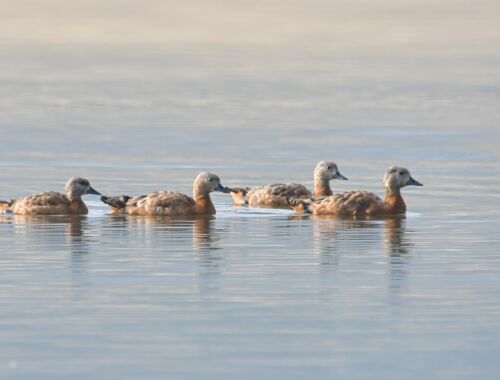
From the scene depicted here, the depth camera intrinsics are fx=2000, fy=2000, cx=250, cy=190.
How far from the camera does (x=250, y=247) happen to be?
20.3 m

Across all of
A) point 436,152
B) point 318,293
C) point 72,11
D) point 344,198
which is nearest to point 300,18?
point 72,11

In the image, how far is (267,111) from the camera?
41344 mm

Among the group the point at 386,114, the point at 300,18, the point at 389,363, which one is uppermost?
the point at 300,18

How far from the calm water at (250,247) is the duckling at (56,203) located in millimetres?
267

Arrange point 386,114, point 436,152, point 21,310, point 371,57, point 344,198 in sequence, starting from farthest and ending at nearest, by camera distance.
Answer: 1. point 371,57
2. point 386,114
3. point 436,152
4. point 344,198
5. point 21,310

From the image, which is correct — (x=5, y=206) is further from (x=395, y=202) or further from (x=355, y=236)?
(x=355, y=236)

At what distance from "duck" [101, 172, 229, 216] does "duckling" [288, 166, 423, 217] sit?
1150mm

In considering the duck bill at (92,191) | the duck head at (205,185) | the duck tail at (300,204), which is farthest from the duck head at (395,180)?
the duck bill at (92,191)

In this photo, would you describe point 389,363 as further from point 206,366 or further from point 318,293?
point 318,293

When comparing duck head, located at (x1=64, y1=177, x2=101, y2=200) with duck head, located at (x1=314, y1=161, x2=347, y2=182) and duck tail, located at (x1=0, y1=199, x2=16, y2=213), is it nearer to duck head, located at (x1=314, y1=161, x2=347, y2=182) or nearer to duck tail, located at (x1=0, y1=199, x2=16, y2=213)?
duck tail, located at (x1=0, y1=199, x2=16, y2=213)

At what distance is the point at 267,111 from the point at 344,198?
1731 cm

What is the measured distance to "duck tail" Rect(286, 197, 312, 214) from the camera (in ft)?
80.3

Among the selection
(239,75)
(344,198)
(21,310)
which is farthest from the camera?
(239,75)

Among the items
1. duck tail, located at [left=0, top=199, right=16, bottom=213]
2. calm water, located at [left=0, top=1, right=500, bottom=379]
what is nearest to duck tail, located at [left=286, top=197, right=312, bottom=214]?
calm water, located at [left=0, top=1, right=500, bottom=379]
